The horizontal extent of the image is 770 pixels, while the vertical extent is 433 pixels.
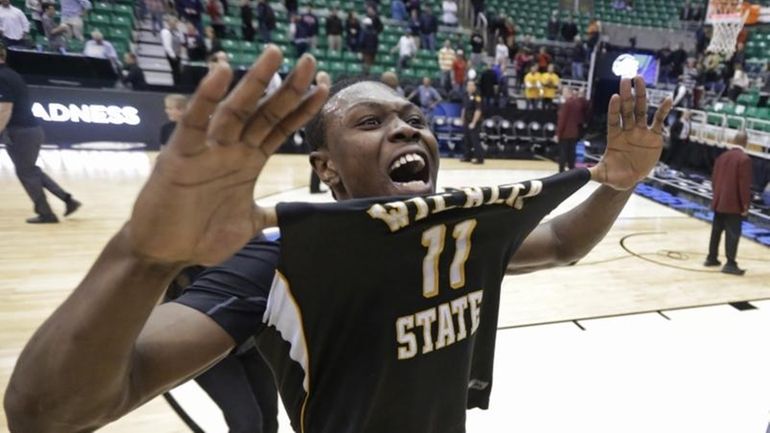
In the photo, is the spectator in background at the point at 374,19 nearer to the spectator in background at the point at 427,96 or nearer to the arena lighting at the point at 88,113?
the spectator in background at the point at 427,96

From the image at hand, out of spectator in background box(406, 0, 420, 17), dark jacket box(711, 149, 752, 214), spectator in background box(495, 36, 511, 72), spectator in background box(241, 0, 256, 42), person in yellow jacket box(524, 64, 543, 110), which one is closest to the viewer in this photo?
dark jacket box(711, 149, 752, 214)

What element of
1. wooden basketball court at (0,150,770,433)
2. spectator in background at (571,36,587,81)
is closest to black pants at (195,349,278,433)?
wooden basketball court at (0,150,770,433)

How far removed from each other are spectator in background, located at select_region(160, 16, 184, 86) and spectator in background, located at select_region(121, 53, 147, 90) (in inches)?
27.8

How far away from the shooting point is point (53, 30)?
995cm

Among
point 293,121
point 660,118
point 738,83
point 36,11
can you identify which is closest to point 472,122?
point 36,11

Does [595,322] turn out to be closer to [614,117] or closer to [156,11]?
[614,117]

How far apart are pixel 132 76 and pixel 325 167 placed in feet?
34.5

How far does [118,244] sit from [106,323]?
0.11m

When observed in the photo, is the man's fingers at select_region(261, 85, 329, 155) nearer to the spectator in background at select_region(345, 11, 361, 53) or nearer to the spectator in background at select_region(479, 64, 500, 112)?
the spectator in background at select_region(479, 64, 500, 112)

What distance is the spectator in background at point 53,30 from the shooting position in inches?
378

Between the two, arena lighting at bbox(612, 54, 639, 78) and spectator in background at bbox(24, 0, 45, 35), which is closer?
arena lighting at bbox(612, 54, 639, 78)

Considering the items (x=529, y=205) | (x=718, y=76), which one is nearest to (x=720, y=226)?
(x=529, y=205)

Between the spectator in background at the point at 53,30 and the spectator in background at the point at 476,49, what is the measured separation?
935 cm

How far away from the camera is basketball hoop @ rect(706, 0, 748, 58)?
15000 mm
